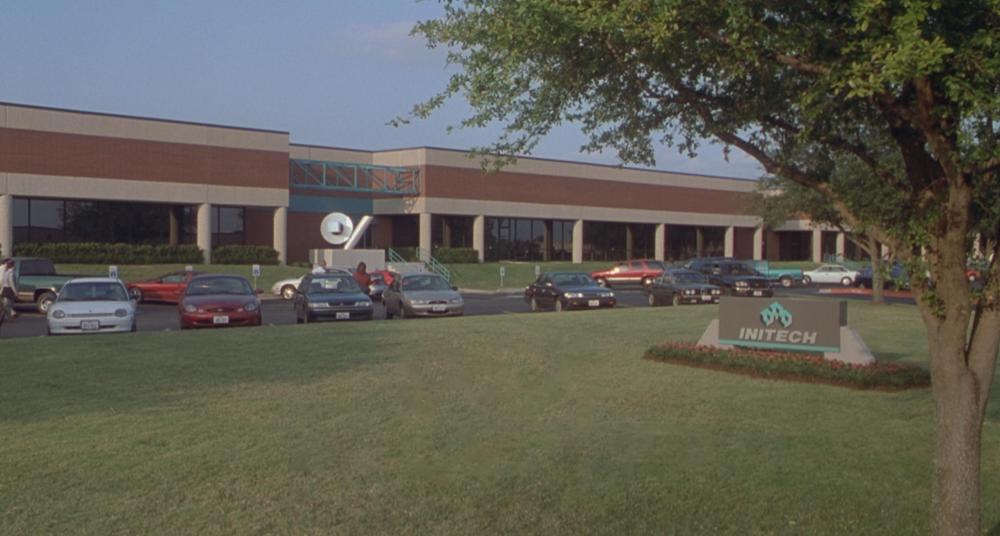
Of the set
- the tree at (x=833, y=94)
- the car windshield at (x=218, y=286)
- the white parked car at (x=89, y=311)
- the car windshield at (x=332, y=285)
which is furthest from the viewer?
the car windshield at (x=332, y=285)

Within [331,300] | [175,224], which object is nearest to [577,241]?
[175,224]

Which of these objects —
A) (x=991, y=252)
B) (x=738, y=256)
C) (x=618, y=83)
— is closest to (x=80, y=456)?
(x=618, y=83)

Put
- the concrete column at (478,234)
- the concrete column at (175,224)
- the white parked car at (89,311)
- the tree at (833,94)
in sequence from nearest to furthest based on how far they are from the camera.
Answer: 1. the tree at (833,94)
2. the white parked car at (89,311)
3. the concrete column at (175,224)
4. the concrete column at (478,234)

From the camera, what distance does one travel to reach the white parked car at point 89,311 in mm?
19594

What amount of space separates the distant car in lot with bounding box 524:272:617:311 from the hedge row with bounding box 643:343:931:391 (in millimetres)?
14488

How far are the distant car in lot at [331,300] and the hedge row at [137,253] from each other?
2202cm

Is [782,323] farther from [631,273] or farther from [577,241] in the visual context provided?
[577,241]

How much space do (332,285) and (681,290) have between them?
13193mm

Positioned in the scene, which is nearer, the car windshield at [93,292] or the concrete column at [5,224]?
the car windshield at [93,292]

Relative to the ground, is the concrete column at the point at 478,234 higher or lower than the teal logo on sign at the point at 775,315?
higher

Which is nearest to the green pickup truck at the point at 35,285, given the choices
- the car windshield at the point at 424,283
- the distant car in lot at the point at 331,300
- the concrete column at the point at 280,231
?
the distant car in lot at the point at 331,300

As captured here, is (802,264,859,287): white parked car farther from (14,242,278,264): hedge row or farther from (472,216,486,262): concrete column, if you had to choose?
(14,242,278,264): hedge row

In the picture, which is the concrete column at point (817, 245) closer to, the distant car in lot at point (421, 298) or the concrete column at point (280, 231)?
the concrete column at point (280, 231)

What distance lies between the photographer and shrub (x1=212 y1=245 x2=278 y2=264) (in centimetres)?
4828
